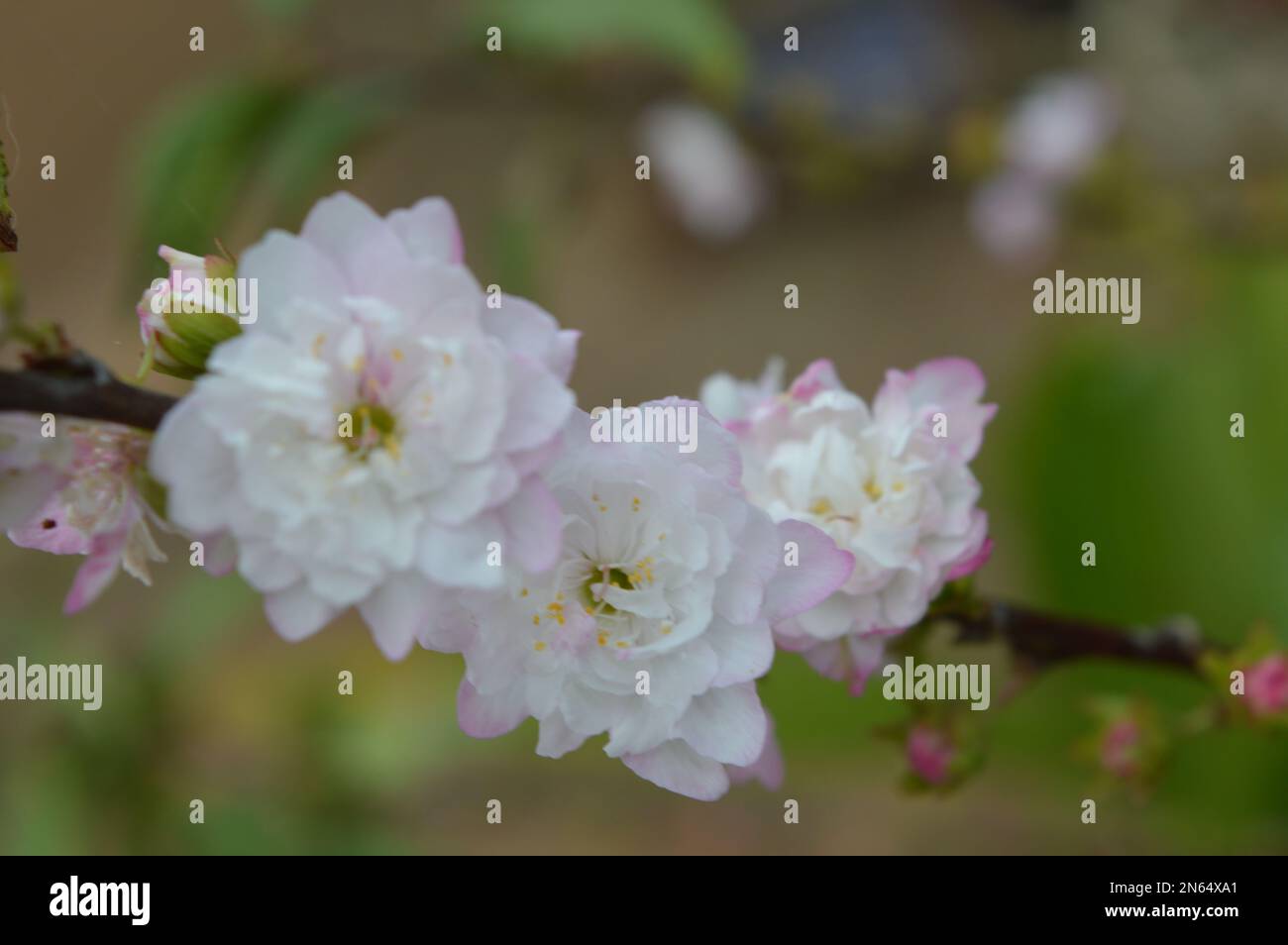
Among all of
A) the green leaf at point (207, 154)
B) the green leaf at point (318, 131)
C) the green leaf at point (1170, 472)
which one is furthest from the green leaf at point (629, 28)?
the green leaf at point (1170, 472)

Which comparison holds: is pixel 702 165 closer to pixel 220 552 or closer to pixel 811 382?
pixel 811 382

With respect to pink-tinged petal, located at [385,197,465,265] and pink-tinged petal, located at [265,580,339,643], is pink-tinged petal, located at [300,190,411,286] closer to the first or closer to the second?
pink-tinged petal, located at [385,197,465,265]

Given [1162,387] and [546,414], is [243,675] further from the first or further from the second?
[546,414]

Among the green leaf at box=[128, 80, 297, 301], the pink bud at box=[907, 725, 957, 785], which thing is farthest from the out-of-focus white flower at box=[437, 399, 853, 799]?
the green leaf at box=[128, 80, 297, 301]

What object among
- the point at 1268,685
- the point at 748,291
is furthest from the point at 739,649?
the point at 748,291

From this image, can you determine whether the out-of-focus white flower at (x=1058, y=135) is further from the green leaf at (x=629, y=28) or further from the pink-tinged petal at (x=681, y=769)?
the pink-tinged petal at (x=681, y=769)
